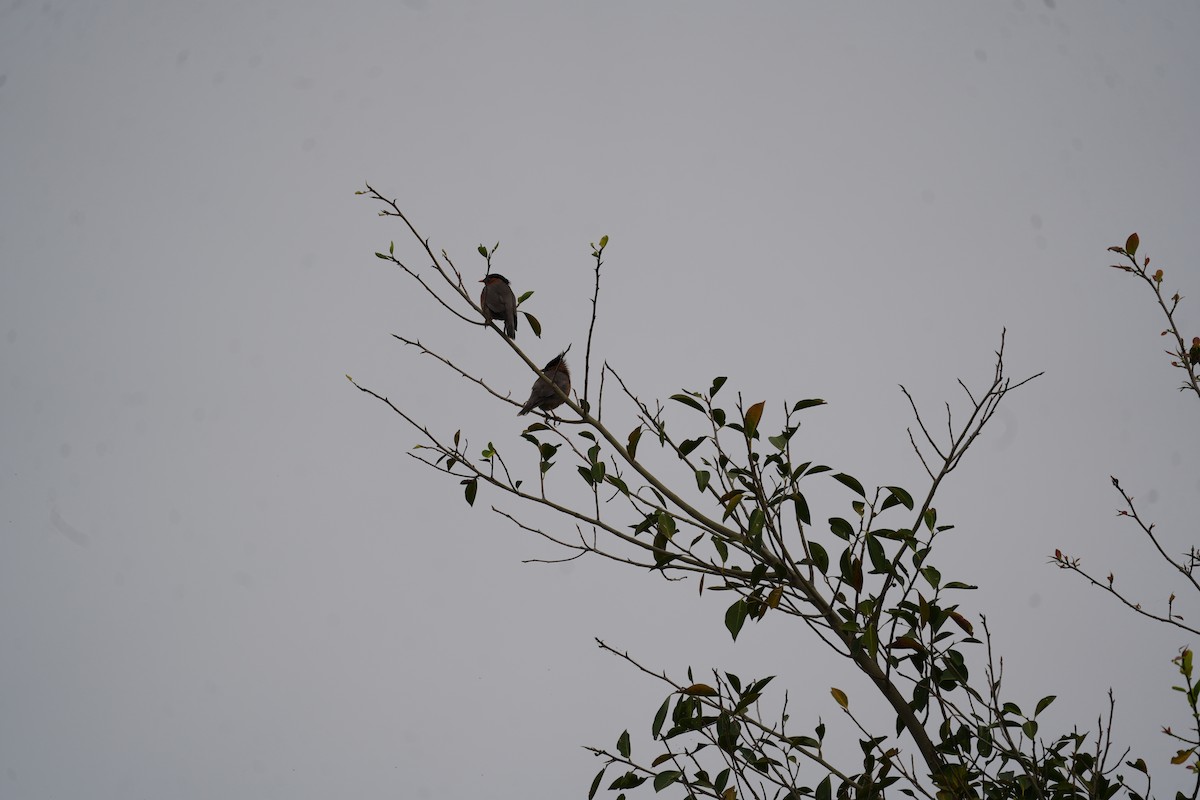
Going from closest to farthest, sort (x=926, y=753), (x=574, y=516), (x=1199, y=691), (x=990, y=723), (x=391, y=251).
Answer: (x=1199, y=691), (x=926, y=753), (x=990, y=723), (x=574, y=516), (x=391, y=251)

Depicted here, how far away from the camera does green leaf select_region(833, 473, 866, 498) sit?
2.37 m

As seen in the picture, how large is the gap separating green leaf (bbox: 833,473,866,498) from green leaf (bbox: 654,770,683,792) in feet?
3.13

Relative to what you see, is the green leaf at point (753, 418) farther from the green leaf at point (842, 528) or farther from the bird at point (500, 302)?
the bird at point (500, 302)

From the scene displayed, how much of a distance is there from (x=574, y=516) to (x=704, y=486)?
41 centimetres

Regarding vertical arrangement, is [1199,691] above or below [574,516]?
below

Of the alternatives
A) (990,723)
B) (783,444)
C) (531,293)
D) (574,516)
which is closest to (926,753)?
(990,723)

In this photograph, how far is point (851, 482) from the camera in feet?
7.80

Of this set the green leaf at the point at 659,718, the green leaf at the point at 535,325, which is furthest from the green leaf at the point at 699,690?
the green leaf at the point at 535,325

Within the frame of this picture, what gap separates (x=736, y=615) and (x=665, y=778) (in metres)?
0.53

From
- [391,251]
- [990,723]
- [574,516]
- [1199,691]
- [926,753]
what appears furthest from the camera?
[391,251]

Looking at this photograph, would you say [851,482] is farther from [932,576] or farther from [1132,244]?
[1132,244]

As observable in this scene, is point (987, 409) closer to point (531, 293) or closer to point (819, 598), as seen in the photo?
point (819, 598)

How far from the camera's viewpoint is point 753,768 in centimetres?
228

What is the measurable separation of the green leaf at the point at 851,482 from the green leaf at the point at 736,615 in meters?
0.46
